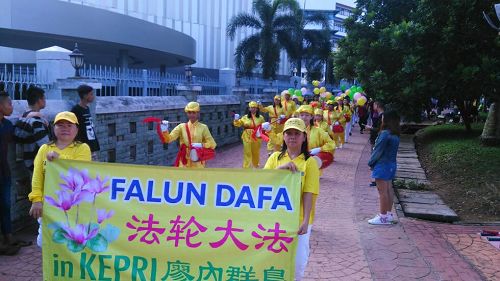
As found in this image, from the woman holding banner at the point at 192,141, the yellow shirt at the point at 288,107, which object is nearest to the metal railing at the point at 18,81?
the woman holding banner at the point at 192,141

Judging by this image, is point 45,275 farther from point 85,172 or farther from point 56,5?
point 56,5

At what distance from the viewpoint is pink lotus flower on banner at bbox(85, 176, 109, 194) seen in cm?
352

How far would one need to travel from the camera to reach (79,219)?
3486mm

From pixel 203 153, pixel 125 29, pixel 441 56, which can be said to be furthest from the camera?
pixel 125 29

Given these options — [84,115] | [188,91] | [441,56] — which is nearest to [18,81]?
[84,115]

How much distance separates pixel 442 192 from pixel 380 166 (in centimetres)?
350

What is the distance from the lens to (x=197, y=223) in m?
3.39

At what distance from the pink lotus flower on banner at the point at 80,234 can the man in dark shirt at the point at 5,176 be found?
1.93 metres

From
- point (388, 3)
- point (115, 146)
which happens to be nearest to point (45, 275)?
point (115, 146)

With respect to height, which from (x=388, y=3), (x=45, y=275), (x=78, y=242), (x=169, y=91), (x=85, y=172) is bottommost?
(x=45, y=275)

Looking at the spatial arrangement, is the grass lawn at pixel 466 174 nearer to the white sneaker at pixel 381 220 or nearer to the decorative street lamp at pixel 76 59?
the white sneaker at pixel 381 220

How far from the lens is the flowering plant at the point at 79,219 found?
11.2 ft

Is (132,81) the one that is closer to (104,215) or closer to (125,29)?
(104,215)

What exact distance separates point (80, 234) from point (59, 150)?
2.80 feet
